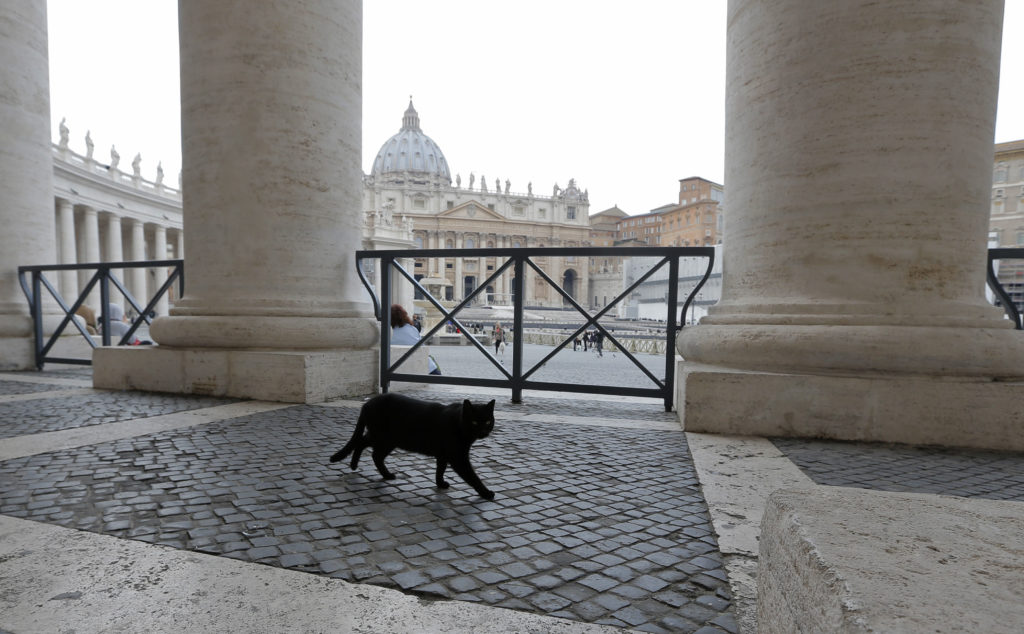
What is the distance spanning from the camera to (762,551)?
1.25 m

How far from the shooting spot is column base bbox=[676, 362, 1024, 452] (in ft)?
9.84

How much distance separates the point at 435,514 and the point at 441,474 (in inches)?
10.2

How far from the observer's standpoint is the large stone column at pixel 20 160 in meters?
6.25

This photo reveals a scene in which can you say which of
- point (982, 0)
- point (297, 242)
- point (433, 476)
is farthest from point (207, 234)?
point (982, 0)

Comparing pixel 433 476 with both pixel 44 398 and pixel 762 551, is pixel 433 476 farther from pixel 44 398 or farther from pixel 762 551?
pixel 44 398

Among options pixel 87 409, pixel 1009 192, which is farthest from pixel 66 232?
pixel 1009 192

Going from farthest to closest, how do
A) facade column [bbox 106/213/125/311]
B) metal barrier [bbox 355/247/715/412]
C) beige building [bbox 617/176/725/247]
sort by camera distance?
beige building [bbox 617/176/725/247]
facade column [bbox 106/213/125/311]
metal barrier [bbox 355/247/715/412]

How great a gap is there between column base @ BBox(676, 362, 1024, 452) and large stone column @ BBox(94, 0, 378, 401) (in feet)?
9.15

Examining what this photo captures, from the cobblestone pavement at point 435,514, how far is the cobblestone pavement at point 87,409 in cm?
78

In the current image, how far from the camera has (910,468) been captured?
2.61m

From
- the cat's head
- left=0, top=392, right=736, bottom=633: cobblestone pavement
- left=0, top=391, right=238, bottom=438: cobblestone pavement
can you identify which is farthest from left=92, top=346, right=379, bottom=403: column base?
the cat's head

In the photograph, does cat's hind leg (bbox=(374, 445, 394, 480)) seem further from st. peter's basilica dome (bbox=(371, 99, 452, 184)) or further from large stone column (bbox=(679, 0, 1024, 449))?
st. peter's basilica dome (bbox=(371, 99, 452, 184))

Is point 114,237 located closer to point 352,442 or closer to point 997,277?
point 352,442

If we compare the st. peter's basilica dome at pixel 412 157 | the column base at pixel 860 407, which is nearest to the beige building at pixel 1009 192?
the column base at pixel 860 407
